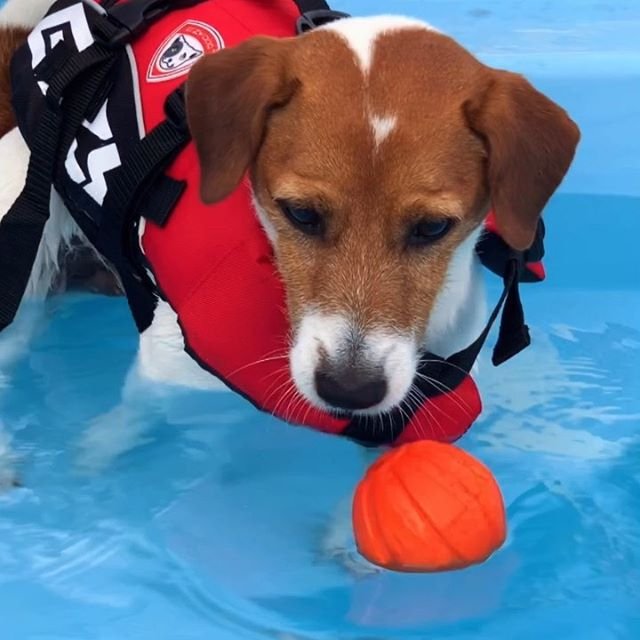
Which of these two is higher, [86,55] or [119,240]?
[86,55]

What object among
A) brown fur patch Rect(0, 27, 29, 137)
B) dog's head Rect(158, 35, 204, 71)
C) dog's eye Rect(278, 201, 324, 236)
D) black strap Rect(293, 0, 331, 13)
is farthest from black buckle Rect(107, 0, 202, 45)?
dog's eye Rect(278, 201, 324, 236)

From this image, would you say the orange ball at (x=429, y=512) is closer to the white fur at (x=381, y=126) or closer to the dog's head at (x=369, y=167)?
the dog's head at (x=369, y=167)

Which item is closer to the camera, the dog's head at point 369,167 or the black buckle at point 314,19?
the dog's head at point 369,167

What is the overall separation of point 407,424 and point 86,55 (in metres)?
1.14

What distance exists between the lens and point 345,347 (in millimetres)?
2268

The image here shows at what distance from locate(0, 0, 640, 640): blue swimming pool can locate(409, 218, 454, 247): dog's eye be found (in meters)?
0.75

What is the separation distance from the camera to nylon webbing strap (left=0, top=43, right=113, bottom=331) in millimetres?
2951

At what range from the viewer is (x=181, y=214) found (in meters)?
2.74

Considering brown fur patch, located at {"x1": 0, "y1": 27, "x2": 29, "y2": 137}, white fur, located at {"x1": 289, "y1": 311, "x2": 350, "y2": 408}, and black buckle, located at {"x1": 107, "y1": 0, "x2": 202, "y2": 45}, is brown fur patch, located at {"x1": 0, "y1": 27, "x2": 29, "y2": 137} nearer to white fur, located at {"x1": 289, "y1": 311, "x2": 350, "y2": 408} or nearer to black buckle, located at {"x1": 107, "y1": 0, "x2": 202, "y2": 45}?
black buckle, located at {"x1": 107, "y1": 0, "x2": 202, "y2": 45}

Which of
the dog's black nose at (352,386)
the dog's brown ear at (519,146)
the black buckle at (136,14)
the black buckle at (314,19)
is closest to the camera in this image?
the dog's black nose at (352,386)

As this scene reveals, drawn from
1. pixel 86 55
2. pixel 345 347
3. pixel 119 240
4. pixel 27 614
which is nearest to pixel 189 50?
pixel 86 55

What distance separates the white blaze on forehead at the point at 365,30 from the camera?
7.90 ft

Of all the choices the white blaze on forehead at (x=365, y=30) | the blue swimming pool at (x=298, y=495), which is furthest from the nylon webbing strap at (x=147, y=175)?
the blue swimming pool at (x=298, y=495)

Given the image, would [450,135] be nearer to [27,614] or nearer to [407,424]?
[407,424]
